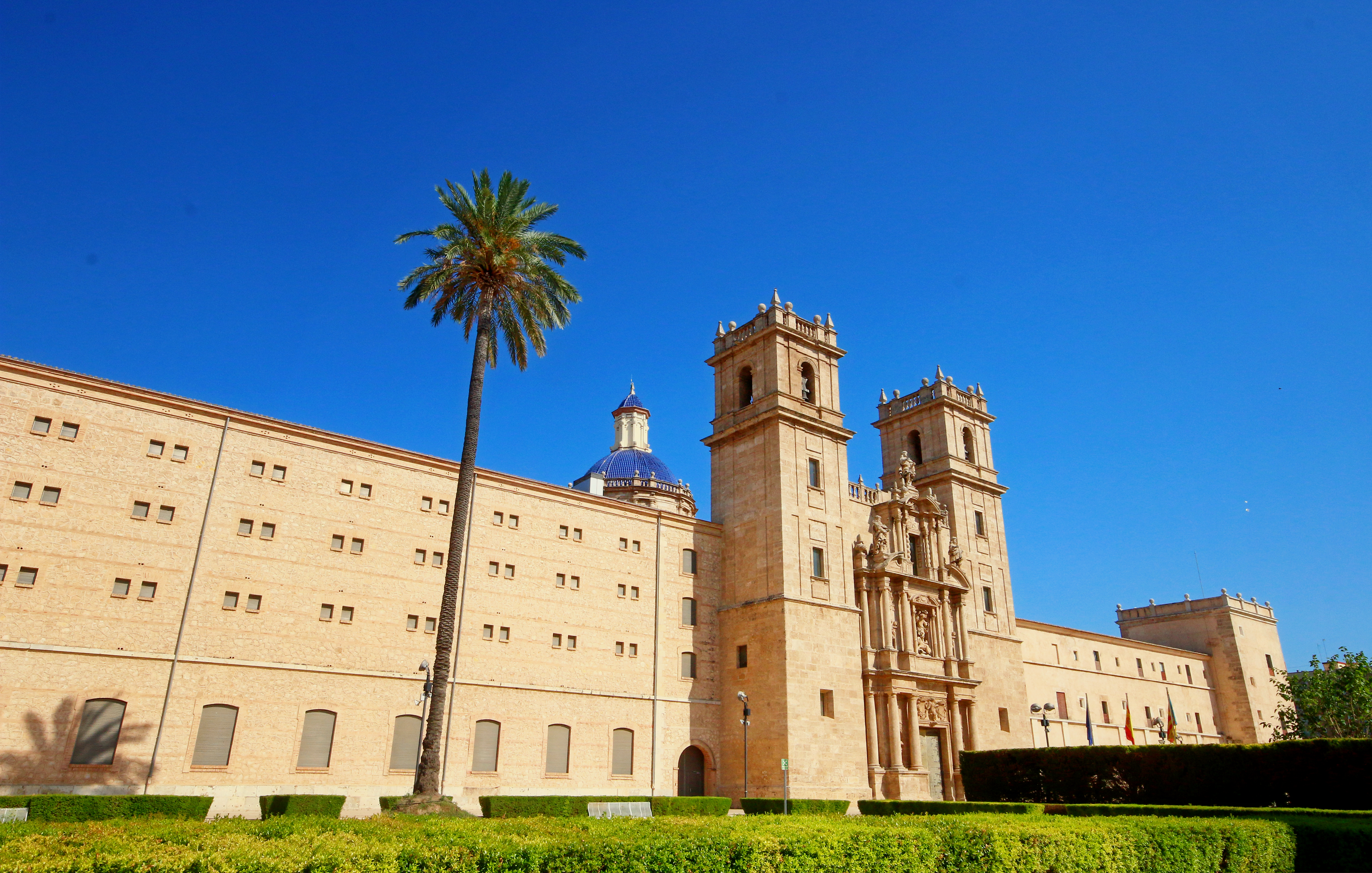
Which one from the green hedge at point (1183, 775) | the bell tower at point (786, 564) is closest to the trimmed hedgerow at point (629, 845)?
the green hedge at point (1183, 775)

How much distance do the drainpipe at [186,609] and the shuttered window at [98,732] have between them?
1008 millimetres

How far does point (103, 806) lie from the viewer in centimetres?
2108

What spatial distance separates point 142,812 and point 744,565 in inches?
964

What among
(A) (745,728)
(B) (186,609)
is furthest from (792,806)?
(B) (186,609)

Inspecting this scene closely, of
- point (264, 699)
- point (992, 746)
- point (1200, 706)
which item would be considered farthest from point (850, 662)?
point (1200, 706)

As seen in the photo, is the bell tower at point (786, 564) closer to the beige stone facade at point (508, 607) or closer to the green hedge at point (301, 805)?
the beige stone facade at point (508, 607)

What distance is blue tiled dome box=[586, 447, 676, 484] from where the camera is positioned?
62.3 meters

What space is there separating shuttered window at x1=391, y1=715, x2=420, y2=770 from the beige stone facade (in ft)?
0.28

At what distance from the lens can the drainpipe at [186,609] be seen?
25.7 m

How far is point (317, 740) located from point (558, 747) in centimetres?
899

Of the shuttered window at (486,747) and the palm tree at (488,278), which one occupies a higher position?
the palm tree at (488,278)

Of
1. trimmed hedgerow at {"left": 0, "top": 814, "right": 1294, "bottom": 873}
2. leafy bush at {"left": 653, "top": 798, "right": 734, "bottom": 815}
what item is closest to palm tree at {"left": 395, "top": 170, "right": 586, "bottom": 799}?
leafy bush at {"left": 653, "top": 798, "right": 734, "bottom": 815}

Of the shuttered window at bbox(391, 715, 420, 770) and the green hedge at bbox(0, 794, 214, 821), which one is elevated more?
the shuttered window at bbox(391, 715, 420, 770)

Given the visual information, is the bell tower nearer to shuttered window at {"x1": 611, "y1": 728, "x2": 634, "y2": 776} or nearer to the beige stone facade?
the beige stone facade
